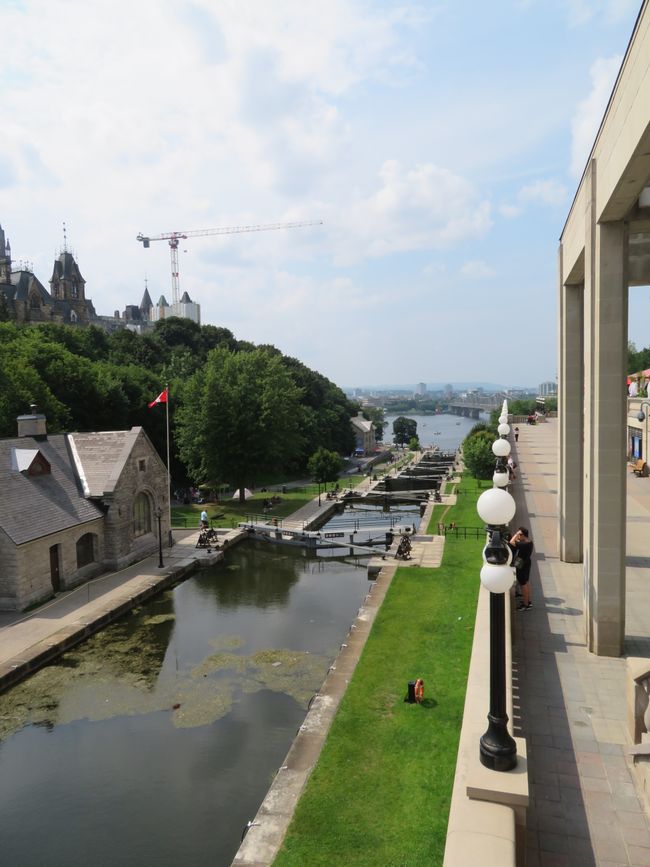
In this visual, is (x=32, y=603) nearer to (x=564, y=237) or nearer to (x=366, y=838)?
(x=366, y=838)

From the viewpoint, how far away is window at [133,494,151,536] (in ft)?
87.7

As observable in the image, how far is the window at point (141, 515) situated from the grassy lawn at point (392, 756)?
521 inches

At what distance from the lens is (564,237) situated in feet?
56.3

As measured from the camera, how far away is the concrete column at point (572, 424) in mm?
16891

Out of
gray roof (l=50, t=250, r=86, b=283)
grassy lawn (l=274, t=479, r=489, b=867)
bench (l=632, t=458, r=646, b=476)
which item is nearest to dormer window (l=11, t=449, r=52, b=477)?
grassy lawn (l=274, t=479, r=489, b=867)

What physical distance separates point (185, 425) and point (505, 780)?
39241 mm

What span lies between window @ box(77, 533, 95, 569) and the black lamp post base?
20.6m

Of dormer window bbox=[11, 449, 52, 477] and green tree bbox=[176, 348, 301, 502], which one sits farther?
green tree bbox=[176, 348, 301, 502]

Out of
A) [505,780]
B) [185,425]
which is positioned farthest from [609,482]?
[185,425]

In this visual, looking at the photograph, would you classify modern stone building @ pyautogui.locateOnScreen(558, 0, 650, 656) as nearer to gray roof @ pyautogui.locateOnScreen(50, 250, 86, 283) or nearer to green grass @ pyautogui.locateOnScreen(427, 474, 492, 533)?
green grass @ pyautogui.locateOnScreen(427, 474, 492, 533)

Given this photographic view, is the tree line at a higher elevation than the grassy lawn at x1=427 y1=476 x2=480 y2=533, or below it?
higher

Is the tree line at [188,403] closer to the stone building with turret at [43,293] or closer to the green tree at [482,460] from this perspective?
the green tree at [482,460]

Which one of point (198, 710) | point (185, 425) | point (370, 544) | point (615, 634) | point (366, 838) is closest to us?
point (366, 838)

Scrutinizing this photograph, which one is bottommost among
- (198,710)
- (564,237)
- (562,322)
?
(198,710)
